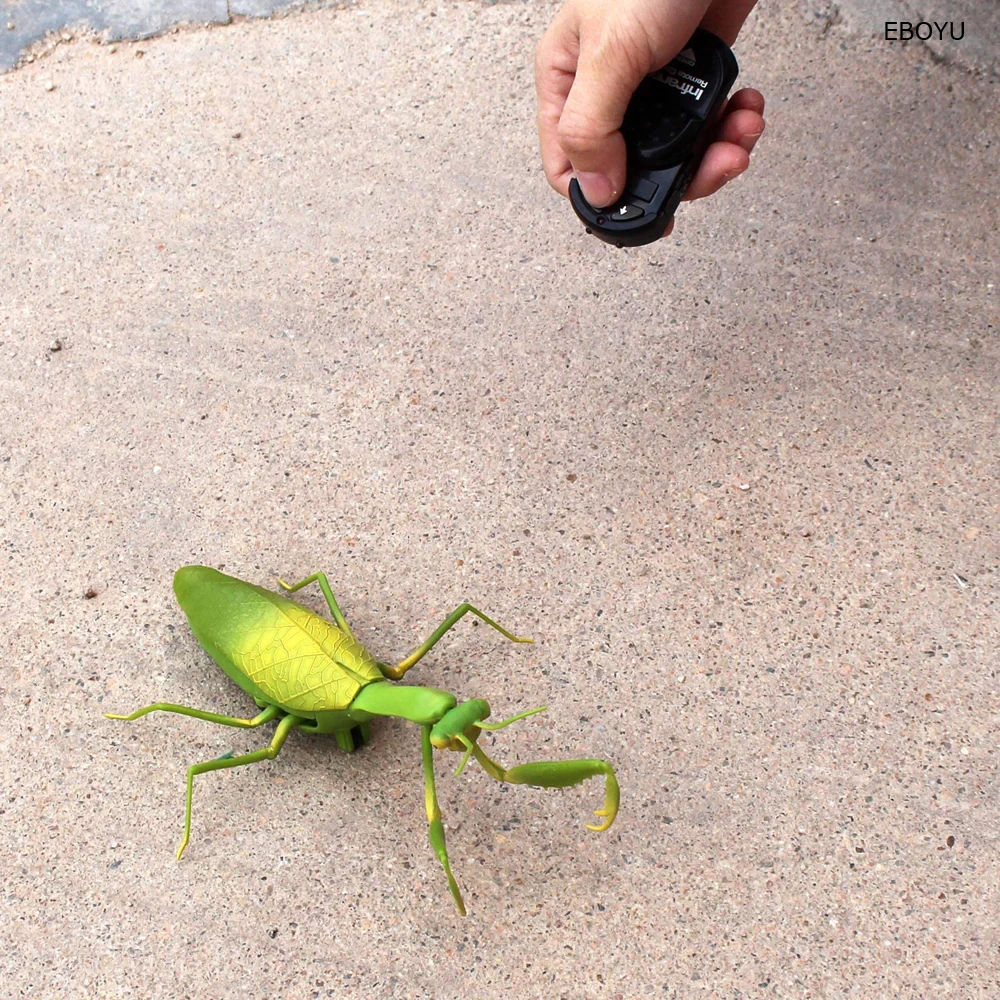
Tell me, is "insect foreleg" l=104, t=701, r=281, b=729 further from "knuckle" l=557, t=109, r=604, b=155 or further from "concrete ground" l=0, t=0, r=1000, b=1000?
"knuckle" l=557, t=109, r=604, b=155

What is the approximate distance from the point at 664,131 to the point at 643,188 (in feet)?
0.29

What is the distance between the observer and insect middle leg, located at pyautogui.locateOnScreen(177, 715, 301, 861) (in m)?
1.40

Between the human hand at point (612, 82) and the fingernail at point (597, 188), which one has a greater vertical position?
the human hand at point (612, 82)

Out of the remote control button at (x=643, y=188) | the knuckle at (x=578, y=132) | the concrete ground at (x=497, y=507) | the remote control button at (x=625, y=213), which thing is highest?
the knuckle at (x=578, y=132)

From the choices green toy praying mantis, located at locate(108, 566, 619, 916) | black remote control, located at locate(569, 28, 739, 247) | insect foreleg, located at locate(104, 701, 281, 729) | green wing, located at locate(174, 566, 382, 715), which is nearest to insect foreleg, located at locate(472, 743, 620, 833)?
green toy praying mantis, located at locate(108, 566, 619, 916)

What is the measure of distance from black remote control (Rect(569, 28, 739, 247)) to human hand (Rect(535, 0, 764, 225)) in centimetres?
3

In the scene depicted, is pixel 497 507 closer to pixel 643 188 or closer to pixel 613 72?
pixel 643 188

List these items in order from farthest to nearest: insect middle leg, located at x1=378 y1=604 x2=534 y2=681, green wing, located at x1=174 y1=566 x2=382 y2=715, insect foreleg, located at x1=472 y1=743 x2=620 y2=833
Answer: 1. insect middle leg, located at x1=378 y1=604 x2=534 y2=681
2. green wing, located at x1=174 y1=566 x2=382 y2=715
3. insect foreleg, located at x1=472 y1=743 x2=620 y2=833

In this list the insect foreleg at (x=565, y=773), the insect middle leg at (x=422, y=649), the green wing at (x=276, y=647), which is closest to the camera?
the insect foreleg at (x=565, y=773)

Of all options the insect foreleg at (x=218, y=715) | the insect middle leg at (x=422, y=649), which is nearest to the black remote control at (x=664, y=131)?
the insect middle leg at (x=422, y=649)

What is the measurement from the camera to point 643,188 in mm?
1594

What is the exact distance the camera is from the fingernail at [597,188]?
5.15ft

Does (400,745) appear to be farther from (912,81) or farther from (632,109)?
(912,81)

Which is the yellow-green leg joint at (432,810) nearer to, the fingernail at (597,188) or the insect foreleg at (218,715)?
the insect foreleg at (218,715)
